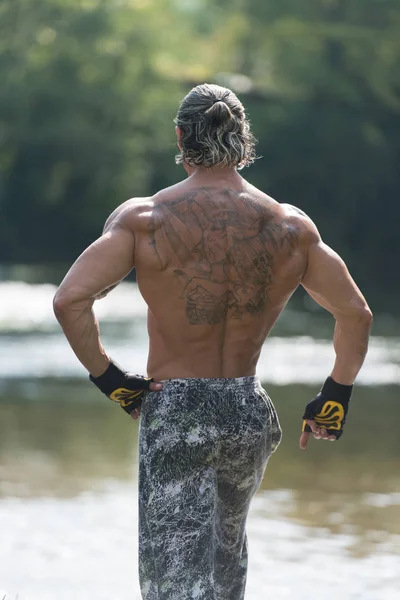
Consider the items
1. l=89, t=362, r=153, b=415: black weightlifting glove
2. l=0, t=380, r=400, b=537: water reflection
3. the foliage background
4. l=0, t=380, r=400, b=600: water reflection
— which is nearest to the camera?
l=89, t=362, r=153, b=415: black weightlifting glove

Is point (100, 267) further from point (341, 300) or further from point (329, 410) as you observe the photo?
point (329, 410)

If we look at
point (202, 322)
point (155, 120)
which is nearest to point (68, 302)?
point (202, 322)

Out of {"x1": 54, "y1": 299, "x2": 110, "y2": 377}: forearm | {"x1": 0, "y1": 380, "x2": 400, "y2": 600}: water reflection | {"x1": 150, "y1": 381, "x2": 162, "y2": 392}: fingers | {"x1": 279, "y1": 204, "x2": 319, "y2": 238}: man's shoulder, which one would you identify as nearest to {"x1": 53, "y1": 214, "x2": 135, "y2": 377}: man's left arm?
{"x1": 54, "y1": 299, "x2": 110, "y2": 377}: forearm

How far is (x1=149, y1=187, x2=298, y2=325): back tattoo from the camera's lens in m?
3.57

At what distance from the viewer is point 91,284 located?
11.3 ft

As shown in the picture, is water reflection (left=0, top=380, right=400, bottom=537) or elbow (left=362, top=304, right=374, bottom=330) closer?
elbow (left=362, top=304, right=374, bottom=330)

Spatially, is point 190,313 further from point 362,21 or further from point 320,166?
point 362,21

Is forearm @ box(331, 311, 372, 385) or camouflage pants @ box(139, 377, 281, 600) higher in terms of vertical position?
forearm @ box(331, 311, 372, 385)

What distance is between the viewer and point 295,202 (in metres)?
42.7

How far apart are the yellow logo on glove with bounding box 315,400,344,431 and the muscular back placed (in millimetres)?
272

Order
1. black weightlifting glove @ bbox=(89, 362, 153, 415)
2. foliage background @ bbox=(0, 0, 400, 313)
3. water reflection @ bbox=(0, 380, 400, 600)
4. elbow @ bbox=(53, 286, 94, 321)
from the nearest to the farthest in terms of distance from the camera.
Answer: elbow @ bbox=(53, 286, 94, 321) → black weightlifting glove @ bbox=(89, 362, 153, 415) → water reflection @ bbox=(0, 380, 400, 600) → foliage background @ bbox=(0, 0, 400, 313)

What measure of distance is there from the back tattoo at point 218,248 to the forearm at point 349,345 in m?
0.26

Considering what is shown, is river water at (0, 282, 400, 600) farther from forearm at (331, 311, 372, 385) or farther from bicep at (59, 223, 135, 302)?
bicep at (59, 223, 135, 302)

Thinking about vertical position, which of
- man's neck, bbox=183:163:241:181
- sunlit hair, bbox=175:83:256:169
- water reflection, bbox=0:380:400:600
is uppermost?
sunlit hair, bbox=175:83:256:169
